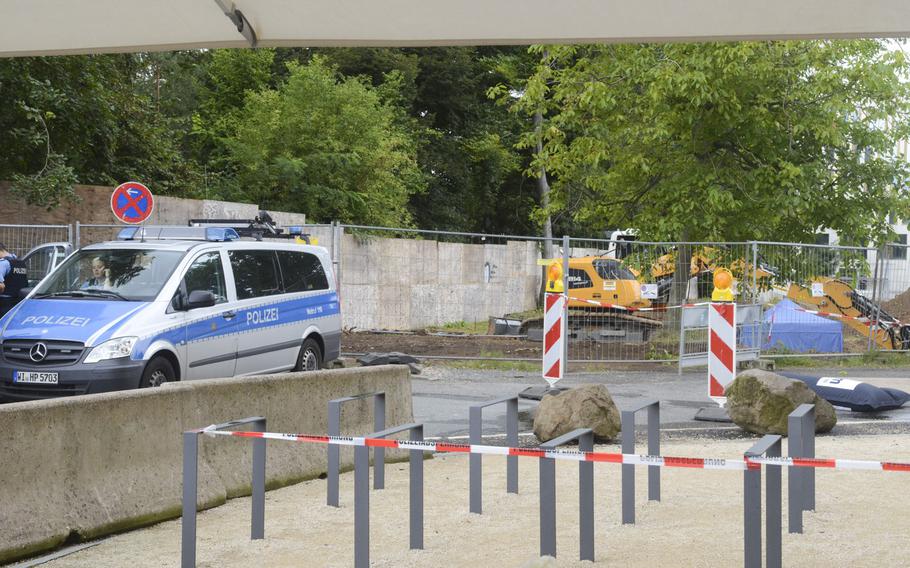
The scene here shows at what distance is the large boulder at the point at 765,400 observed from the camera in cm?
1168

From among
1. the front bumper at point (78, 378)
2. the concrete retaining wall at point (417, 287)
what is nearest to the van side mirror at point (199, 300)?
the front bumper at point (78, 378)

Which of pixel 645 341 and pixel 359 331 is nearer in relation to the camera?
pixel 645 341

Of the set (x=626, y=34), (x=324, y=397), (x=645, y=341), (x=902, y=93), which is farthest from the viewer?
(x=902, y=93)

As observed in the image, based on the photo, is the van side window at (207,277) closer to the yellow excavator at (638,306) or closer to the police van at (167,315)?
the police van at (167,315)

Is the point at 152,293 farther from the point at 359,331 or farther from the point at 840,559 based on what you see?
the point at 359,331

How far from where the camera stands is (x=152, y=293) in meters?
12.6

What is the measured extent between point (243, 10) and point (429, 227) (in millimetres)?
39944

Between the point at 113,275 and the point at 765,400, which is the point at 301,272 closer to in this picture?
the point at 113,275

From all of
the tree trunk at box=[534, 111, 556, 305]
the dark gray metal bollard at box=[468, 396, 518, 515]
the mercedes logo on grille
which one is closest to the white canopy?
the dark gray metal bollard at box=[468, 396, 518, 515]

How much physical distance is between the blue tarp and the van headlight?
1214 centimetres

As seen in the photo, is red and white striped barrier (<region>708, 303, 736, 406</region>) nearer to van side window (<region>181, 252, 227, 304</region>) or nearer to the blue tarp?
van side window (<region>181, 252, 227, 304</region>)

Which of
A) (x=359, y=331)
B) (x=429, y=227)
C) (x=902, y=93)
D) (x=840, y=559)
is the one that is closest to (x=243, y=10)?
(x=840, y=559)

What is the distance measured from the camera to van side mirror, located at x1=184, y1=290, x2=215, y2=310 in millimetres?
12648

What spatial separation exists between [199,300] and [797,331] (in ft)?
39.5
